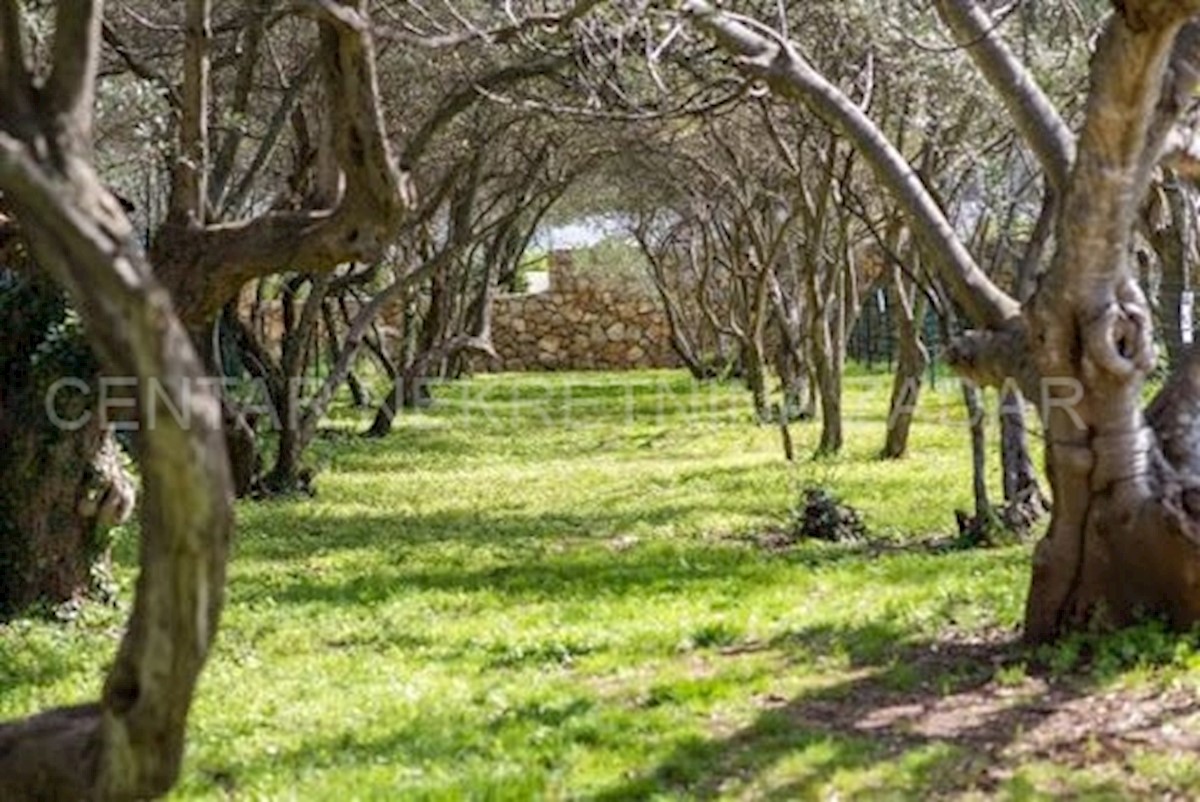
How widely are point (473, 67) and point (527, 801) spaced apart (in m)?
11.9

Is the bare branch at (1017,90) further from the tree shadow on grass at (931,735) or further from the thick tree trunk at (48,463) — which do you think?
the thick tree trunk at (48,463)

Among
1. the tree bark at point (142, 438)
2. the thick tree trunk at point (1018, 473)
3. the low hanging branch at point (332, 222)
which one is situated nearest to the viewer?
the tree bark at point (142, 438)

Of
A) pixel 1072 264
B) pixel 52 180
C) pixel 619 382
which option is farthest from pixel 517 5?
pixel 619 382

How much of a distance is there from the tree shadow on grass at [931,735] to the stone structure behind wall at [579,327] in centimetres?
3687

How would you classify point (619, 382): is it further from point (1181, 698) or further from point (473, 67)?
point (1181, 698)

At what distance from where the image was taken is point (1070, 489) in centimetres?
771

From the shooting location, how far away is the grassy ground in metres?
6.33

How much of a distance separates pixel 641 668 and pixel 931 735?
1.90m

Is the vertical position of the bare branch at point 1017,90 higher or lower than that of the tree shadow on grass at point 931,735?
higher

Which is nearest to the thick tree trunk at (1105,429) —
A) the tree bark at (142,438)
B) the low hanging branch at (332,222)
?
the low hanging branch at (332,222)

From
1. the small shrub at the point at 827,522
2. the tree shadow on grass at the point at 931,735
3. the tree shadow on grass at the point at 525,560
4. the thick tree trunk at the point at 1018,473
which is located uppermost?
the thick tree trunk at the point at 1018,473

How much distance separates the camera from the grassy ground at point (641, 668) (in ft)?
20.8

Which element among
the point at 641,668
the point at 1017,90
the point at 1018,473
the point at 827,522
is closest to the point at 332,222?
the point at 641,668

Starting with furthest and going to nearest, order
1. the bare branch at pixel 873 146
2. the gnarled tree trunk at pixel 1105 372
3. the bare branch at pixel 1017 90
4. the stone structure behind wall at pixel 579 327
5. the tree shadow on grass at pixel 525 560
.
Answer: the stone structure behind wall at pixel 579 327 < the tree shadow on grass at pixel 525 560 < the bare branch at pixel 873 146 < the bare branch at pixel 1017 90 < the gnarled tree trunk at pixel 1105 372
